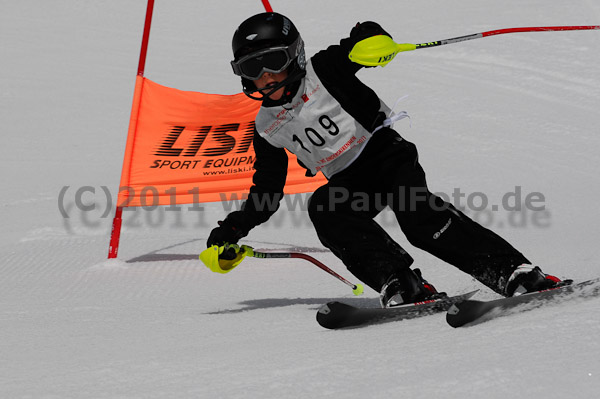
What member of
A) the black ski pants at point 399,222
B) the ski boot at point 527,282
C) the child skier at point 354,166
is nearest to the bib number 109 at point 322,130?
the child skier at point 354,166

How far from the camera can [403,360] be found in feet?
7.12

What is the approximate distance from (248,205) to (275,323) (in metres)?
0.62

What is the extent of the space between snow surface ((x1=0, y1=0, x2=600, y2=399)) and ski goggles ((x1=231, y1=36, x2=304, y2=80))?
1.03 meters

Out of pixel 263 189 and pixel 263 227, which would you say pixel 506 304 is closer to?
pixel 263 189

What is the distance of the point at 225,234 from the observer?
3.48 m

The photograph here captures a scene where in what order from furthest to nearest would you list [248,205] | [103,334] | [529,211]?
[529,211] < [248,205] < [103,334]

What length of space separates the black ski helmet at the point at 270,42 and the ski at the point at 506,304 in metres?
1.20

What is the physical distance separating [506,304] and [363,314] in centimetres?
50

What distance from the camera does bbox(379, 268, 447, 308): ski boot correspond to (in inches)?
117

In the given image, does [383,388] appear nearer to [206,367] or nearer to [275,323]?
[206,367]

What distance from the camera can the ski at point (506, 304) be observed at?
2.48 m

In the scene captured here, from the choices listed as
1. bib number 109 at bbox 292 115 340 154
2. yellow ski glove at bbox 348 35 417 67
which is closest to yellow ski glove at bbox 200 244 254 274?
bib number 109 at bbox 292 115 340 154

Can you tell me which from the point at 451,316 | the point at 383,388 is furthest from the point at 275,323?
the point at 383,388

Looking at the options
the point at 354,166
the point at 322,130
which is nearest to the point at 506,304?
the point at 354,166
